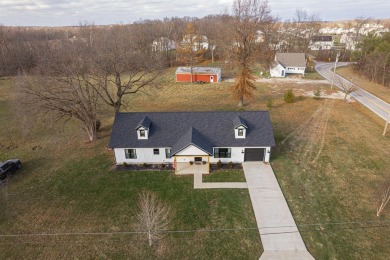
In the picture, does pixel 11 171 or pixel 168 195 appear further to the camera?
pixel 11 171

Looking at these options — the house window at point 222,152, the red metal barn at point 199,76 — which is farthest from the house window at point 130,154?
the red metal barn at point 199,76

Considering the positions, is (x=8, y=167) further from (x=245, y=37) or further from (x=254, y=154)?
(x=245, y=37)

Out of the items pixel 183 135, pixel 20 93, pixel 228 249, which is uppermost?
pixel 20 93

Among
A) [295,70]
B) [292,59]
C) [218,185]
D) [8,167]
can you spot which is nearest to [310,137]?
[218,185]

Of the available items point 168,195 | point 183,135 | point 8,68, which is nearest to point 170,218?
point 168,195

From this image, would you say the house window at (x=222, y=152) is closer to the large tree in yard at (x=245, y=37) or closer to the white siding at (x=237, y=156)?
the white siding at (x=237, y=156)

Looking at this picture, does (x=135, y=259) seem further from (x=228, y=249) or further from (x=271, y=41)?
(x=271, y=41)
